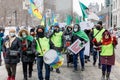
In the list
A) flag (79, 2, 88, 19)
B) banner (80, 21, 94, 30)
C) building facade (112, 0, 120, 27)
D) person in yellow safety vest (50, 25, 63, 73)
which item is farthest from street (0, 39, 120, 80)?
building facade (112, 0, 120, 27)

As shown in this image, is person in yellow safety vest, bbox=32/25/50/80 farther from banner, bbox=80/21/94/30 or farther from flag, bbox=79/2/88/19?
A: flag, bbox=79/2/88/19

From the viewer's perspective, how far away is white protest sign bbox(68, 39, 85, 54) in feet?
44.5

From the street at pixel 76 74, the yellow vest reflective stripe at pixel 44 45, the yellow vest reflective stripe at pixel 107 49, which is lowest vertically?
the street at pixel 76 74

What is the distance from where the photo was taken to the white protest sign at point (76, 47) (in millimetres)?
13555

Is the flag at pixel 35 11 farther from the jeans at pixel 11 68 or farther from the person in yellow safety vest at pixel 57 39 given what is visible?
the jeans at pixel 11 68

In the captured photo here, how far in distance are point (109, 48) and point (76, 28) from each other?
8.36 ft

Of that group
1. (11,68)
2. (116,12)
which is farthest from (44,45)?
(116,12)

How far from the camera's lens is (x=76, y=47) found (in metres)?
13.6

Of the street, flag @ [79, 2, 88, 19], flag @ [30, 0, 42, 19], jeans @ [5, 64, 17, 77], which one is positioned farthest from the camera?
flag @ [30, 0, 42, 19]

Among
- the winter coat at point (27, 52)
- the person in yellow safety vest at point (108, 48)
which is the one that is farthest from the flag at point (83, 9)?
the winter coat at point (27, 52)

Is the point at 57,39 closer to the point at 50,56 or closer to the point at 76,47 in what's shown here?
the point at 76,47

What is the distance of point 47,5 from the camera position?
57.6m

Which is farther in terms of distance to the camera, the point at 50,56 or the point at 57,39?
the point at 57,39

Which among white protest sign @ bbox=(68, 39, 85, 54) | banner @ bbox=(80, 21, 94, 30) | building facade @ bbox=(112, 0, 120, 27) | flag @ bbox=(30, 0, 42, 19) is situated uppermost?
flag @ bbox=(30, 0, 42, 19)
